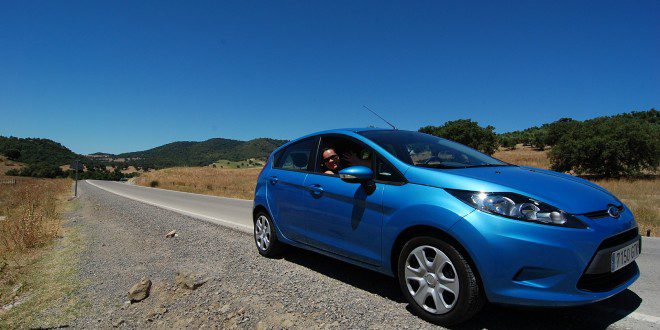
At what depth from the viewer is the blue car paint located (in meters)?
2.83

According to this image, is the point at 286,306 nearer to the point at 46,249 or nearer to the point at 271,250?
the point at 271,250

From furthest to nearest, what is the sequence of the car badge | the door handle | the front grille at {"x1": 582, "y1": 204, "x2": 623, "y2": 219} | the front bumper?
the door handle, the car badge, the front grille at {"x1": 582, "y1": 204, "x2": 623, "y2": 219}, the front bumper

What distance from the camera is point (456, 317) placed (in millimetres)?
3168

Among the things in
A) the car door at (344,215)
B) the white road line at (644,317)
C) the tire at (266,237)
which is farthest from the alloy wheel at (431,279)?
the tire at (266,237)

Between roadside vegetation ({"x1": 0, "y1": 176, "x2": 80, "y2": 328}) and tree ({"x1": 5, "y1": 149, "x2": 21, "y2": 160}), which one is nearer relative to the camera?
roadside vegetation ({"x1": 0, "y1": 176, "x2": 80, "y2": 328})

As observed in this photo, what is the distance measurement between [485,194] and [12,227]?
12.8 m

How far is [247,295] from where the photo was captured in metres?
4.54

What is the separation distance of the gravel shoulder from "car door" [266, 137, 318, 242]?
2.00 feet

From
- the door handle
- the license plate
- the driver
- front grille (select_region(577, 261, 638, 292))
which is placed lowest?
front grille (select_region(577, 261, 638, 292))

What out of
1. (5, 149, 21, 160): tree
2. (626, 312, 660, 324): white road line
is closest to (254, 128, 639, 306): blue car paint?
(626, 312, 660, 324): white road line

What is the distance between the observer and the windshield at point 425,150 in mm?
3910

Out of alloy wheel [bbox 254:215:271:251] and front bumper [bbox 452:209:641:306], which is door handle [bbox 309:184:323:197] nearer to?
alloy wheel [bbox 254:215:271:251]

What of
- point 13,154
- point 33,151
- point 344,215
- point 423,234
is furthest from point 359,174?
point 33,151

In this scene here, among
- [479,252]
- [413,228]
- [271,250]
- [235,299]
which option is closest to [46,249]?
[271,250]
